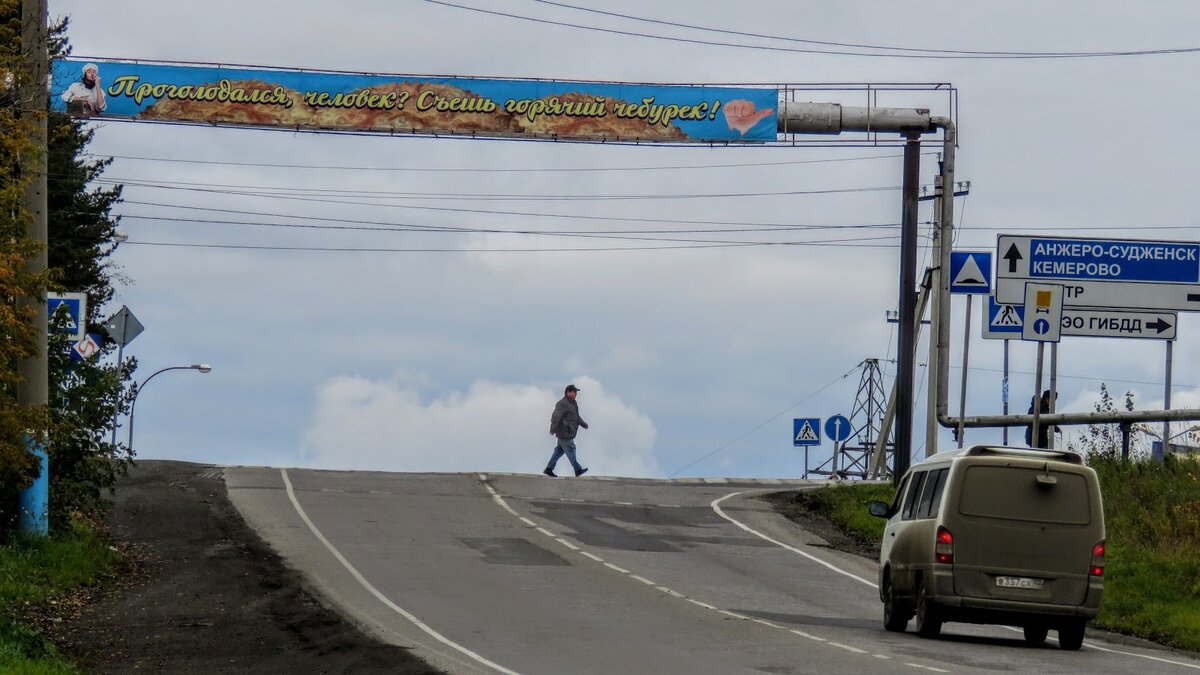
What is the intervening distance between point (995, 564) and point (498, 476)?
2091 cm

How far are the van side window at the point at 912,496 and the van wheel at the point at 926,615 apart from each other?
4.20 ft

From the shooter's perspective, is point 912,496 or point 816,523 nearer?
point 912,496

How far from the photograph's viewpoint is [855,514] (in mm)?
34000

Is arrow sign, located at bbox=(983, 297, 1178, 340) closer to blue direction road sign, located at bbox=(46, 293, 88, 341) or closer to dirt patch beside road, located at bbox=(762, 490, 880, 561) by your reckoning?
dirt patch beside road, located at bbox=(762, 490, 880, 561)

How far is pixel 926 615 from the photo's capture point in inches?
756

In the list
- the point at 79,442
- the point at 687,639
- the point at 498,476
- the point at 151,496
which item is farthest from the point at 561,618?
the point at 498,476

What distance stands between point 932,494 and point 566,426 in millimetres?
20976

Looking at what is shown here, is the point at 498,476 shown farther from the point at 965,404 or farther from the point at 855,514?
the point at 965,404

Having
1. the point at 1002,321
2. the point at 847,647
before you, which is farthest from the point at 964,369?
the point at 847,647

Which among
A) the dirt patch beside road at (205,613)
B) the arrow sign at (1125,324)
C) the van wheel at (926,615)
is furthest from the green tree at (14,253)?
the arrow sign at (1125,324)

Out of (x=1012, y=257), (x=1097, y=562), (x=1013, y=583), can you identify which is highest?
(x=1012, y=257)

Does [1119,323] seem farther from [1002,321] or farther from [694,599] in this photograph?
[694,599]

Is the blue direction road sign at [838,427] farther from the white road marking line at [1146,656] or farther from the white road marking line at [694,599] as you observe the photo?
the white road marking line at [1146,656]

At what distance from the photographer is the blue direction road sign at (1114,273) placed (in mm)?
30812
